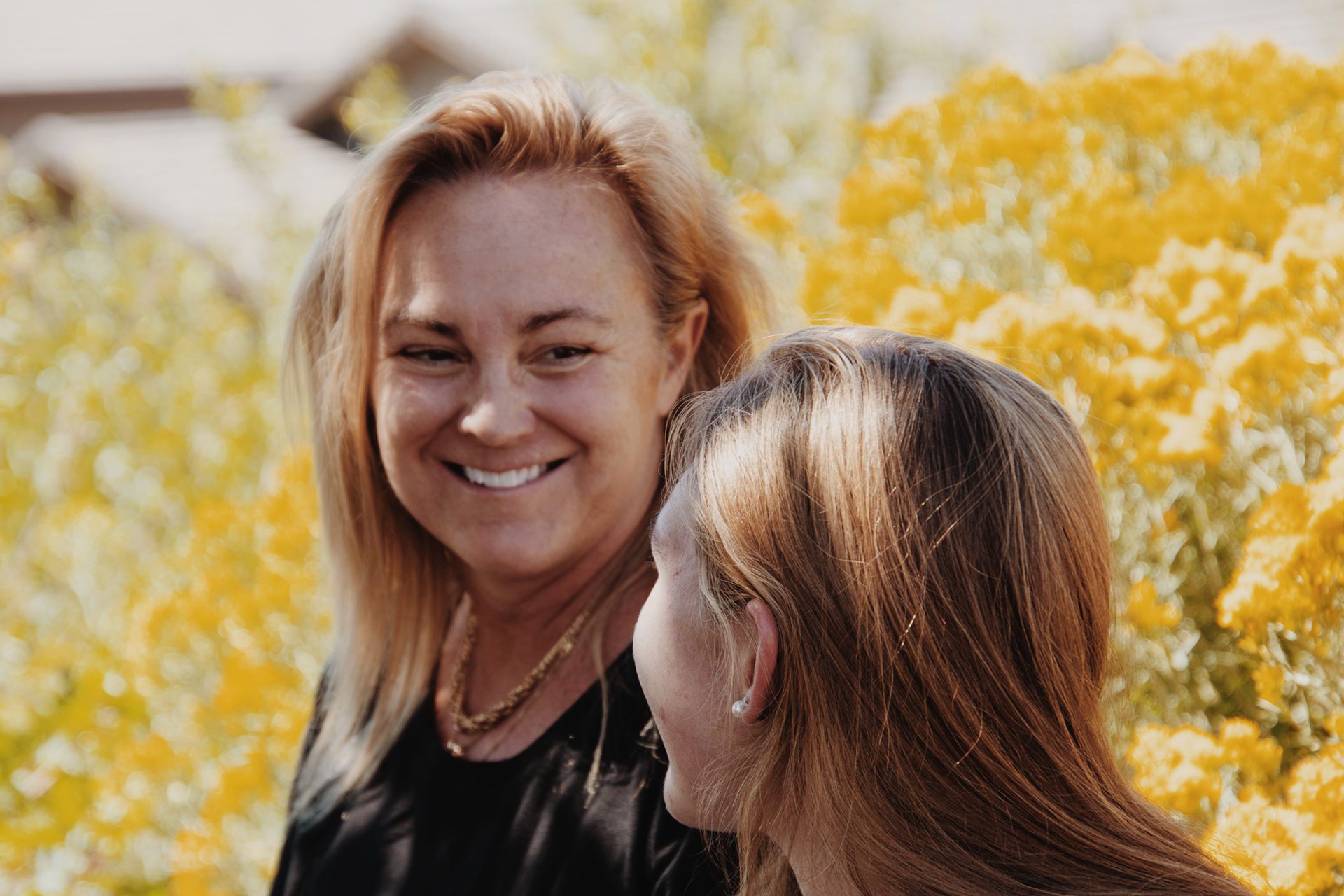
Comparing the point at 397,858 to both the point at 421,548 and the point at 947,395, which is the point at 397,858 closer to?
the point at 421,548

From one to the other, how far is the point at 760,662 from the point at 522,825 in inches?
28.5

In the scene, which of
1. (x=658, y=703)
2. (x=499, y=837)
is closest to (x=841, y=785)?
(x=658, y=703)

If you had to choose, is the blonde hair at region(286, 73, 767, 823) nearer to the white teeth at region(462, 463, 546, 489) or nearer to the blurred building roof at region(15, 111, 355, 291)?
the white teeth at region(462, 463, 546, 489)

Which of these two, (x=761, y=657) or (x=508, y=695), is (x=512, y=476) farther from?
(x=761, y=657)

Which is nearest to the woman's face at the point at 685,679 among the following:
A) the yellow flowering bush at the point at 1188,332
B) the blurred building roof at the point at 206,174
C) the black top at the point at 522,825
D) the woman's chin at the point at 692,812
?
the woman's chin at the point at 692,812

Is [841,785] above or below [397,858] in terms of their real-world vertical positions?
above

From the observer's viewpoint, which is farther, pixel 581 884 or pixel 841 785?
pixel 581 884

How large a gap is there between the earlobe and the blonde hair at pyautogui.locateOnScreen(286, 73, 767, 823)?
702mm

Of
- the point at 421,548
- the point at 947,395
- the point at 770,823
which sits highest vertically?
the point at 947,395

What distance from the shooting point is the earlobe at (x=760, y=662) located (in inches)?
45.2

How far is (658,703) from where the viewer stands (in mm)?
1289

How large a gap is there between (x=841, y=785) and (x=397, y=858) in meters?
0.99

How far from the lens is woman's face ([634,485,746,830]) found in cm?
123

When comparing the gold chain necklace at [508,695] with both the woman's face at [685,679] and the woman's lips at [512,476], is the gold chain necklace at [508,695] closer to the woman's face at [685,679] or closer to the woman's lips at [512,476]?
the woman's lips at [512,476]
